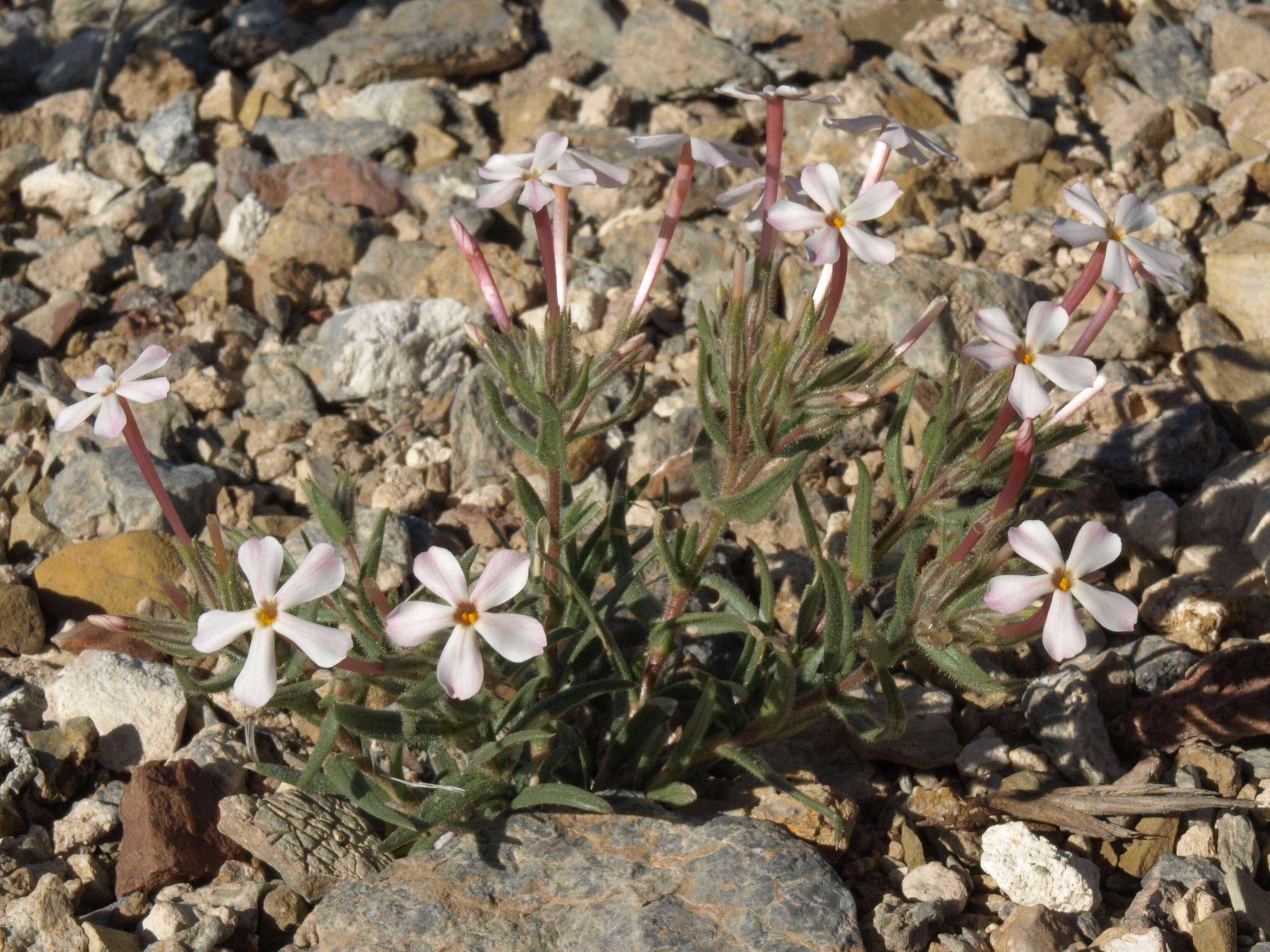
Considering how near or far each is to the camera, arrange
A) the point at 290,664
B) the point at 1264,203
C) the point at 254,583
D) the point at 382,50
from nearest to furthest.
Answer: the point at 254,583 → the point at 290,664 → the point at 1264,203 → the point at 382,50

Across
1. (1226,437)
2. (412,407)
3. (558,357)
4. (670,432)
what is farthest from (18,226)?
(1226,437)

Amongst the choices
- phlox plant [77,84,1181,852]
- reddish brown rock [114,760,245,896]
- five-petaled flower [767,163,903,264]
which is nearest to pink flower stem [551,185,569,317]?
phlox plant [77,84,1181,852]

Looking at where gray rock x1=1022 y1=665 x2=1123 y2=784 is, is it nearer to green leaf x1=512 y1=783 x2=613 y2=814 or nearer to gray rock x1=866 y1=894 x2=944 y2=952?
gray rock x1=866 y1=894 x2=944 y2=952

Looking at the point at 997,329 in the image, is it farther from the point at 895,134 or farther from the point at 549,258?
the point at 549,258

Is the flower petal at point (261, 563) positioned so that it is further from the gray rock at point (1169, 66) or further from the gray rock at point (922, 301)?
the gray rock at point (1169, 66)

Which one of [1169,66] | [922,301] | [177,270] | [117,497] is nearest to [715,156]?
[922,301]

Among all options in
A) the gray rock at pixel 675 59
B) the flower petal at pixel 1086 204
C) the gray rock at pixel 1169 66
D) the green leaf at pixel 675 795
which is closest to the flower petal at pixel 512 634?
the green leaf at pixel 675 795

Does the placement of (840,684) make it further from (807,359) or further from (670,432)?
(670,432)
